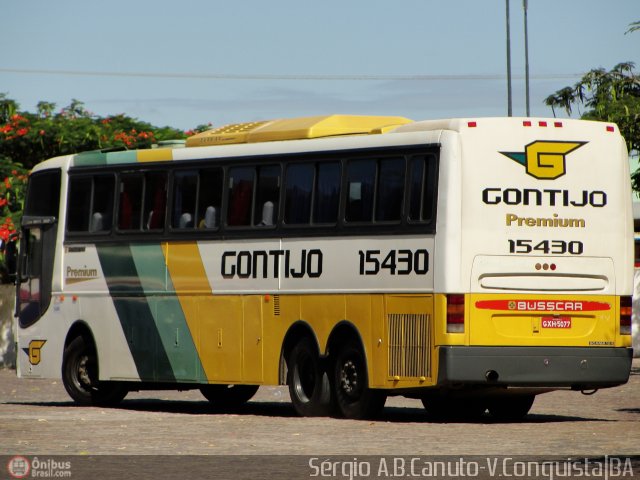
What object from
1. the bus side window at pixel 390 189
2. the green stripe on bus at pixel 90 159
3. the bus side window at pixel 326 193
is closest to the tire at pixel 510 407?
the bus side window at pixel 390 189

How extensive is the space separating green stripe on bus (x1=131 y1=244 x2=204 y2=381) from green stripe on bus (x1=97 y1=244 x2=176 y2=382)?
0.09 metres

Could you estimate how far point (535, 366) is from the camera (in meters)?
18.6

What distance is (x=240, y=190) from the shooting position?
21.1 metres

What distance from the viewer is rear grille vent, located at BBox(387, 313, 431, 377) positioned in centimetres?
1859

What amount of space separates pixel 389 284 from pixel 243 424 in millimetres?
2278

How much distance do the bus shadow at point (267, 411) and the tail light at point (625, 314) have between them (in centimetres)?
105

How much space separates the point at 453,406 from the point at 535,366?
2745mm

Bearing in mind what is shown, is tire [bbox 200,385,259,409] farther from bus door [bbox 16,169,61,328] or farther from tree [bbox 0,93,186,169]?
tree [bbox 0,93,186,169]

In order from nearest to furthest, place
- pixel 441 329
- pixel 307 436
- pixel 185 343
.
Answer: pixel 307 436 → pixel 441 329 → pixel 185 343

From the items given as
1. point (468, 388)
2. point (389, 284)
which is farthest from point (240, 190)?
point (468, 388)

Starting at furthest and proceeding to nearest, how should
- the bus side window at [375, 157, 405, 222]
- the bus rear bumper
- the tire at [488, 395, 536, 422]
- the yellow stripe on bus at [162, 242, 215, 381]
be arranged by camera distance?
the yellow stripe on bus at [162, 242, 215, 381]
the tire at [488, 395, 536, 422]
the bus side window at [375, 157, 405, 222]
the bus rear bumper

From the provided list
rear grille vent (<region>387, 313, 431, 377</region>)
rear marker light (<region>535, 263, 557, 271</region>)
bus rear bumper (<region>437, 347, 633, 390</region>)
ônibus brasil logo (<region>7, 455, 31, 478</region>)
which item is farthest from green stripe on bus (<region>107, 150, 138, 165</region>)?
ônibus brasil logo (<region>7, 455, 31, 478</region>)

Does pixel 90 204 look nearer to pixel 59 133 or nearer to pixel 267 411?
pixel 267 411

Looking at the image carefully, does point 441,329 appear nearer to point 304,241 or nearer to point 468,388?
point 468,388
